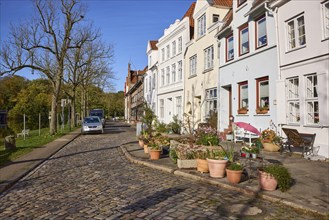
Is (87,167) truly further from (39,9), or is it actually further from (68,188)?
(39,9)

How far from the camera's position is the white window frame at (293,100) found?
12578mm

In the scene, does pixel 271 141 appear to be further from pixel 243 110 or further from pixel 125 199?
pixel 125 199

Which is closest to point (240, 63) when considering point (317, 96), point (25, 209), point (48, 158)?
point (317, 96)

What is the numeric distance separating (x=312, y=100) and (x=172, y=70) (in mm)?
19046

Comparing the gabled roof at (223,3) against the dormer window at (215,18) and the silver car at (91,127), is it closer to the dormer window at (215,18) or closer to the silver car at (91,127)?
the dormer window at (215,18)

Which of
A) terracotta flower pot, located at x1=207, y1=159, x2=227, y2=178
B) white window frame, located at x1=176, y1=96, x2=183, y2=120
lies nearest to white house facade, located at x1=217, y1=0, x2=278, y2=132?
terracotta flower pot, located at x1=207, y1=159, x2=227, y2=178

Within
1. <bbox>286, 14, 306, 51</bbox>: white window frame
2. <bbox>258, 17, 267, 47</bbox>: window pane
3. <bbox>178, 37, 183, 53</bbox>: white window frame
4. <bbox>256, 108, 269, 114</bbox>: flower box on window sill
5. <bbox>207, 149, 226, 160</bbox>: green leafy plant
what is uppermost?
<bbox>178, 37, 183, 53</bbox>: white window frame

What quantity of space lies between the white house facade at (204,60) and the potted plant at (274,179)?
43.9 feet

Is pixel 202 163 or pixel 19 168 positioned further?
pixel 19 168

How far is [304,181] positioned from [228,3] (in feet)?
56.9

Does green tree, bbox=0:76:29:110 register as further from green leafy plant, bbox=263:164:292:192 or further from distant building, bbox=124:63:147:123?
green leafy plant, bbox=263:164:292:192

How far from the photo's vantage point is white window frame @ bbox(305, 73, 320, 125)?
1151cm

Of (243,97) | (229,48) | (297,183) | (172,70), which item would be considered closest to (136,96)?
(172,70)

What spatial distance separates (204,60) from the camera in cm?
2208
